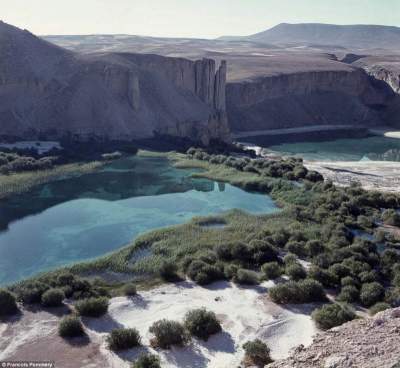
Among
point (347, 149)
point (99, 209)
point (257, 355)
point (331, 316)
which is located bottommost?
point (99, 209)

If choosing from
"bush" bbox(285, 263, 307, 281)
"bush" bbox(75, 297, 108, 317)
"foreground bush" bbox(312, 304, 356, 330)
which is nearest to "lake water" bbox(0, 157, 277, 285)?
"bush" bbox(75, 297, 108, 317)

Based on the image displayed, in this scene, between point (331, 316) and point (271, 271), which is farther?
point (271, 271)

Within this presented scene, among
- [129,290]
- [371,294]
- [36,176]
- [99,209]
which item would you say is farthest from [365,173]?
[129,290]

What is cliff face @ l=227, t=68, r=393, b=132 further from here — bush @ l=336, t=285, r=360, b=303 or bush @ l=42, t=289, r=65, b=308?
bush @ l=42, t=289, r=65, b=308

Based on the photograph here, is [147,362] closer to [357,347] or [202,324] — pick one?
[202,324]

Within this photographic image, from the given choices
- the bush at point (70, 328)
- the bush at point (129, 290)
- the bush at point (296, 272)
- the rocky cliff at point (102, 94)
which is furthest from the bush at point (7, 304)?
the rocky cliff at point (102, 94)

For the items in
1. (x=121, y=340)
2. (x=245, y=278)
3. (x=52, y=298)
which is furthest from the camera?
(x=245, y=278)

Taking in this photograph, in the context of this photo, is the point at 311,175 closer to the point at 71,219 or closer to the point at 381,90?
the point at 71,219
